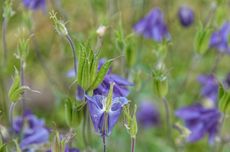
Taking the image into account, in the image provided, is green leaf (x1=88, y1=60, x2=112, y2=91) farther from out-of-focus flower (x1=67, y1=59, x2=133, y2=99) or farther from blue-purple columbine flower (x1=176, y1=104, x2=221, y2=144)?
blue-purple columbine flower (x1=176, y1=104, x2=221, y2=144)

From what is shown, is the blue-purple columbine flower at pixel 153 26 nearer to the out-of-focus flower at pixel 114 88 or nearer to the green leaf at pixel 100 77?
the out-of-focus flower at pixel 114 88

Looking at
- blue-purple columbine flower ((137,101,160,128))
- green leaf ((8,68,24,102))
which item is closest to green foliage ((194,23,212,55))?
green leaf ((8,68,24,102))

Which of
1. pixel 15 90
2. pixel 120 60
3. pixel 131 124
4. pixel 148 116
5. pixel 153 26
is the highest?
pixel 153 26

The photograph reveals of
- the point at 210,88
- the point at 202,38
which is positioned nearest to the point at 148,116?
the point at 210,88

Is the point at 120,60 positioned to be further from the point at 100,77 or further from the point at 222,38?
the point at 100,77

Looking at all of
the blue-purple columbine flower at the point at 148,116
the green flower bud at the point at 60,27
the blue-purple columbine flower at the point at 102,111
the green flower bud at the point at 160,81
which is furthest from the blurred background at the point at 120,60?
the blue-purple columbine flower at the point at 102,111

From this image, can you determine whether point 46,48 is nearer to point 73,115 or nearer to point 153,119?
point 153,119
